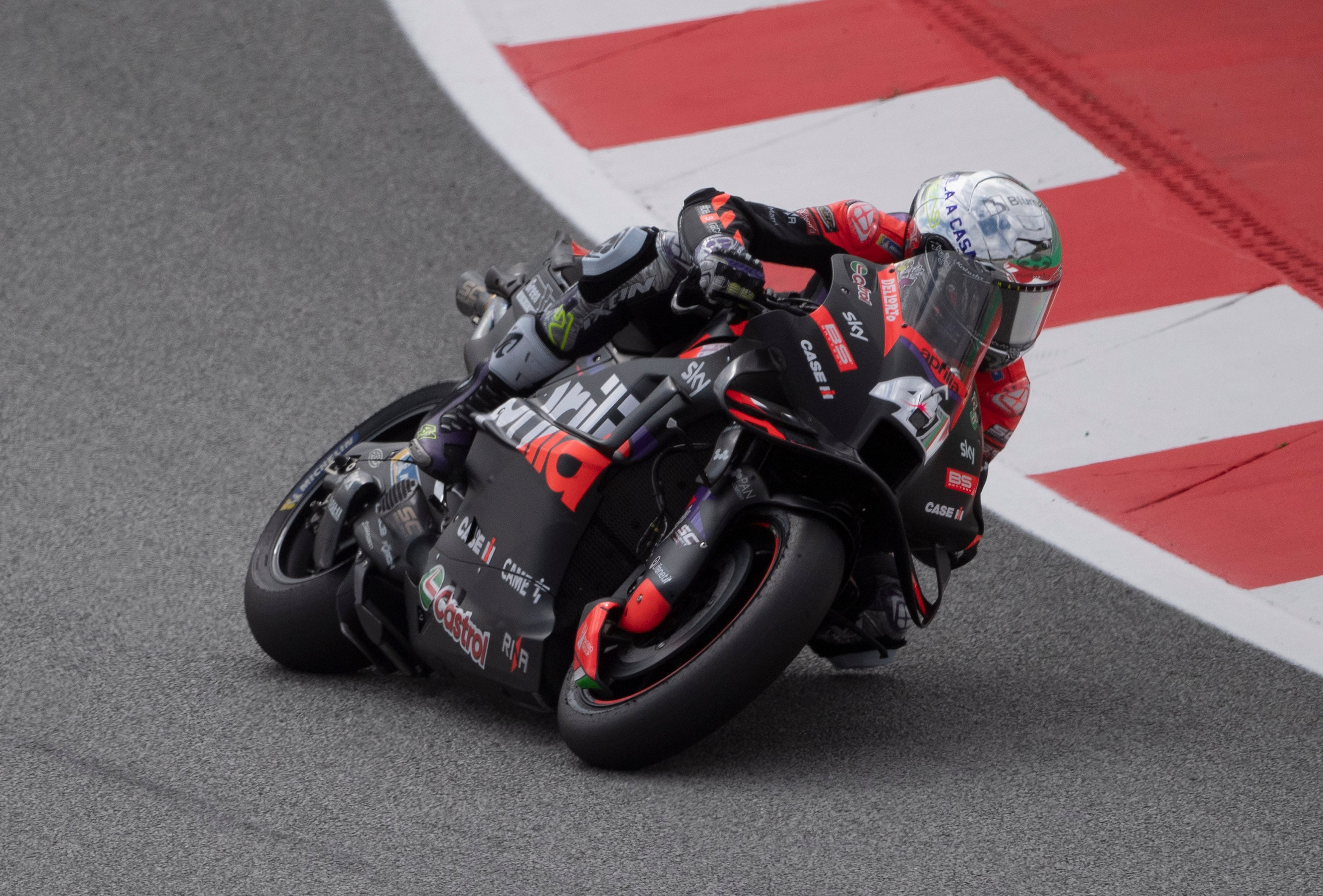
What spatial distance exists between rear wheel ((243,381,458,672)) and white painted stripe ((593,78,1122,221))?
2.54m

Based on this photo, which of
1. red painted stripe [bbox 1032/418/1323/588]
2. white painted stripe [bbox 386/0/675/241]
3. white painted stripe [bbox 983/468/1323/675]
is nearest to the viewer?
white painted stripe [bbox 983/468/1323/675]

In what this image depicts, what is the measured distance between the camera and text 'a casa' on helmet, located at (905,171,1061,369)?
129 inches

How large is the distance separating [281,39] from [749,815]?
232 inches

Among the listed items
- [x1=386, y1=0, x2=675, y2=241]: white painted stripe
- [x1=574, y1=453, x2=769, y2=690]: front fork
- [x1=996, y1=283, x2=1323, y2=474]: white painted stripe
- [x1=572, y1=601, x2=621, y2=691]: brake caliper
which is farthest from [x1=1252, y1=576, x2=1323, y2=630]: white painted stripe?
[x1=386, y1=0, x2=675, y2=241]: white painted stripe

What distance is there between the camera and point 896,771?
135 inches

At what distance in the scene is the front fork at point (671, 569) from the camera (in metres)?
3.25

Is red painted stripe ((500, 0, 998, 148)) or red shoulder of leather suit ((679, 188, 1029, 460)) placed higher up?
red shoulder of leather suit ((679, 188, 1029, 460))

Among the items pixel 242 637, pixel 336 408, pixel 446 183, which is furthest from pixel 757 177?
pixel 242 637

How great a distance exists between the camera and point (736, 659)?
307 cm

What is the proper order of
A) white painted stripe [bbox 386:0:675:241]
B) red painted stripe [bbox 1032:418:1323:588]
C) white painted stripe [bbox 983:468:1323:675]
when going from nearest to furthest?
white painted stripe [bbox 983:468:1323:675], red painted stripe [bbox 1032:418:1323:588], white painted stripe [bbox 386:0:675:241]

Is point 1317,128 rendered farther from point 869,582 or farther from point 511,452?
point 511,452

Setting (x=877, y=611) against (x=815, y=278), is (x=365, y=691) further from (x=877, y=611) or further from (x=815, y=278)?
(x=815, y=278)

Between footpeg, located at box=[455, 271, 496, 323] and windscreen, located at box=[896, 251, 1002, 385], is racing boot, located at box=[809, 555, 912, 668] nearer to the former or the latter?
windscreen, located at box=[896, 251, 1002, 385]

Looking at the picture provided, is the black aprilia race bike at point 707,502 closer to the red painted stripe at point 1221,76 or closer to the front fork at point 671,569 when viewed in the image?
the front fork at point 671,569
